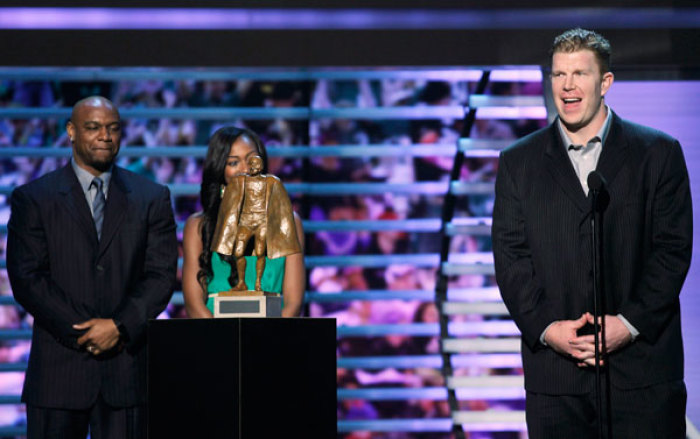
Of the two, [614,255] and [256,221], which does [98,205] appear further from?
[614,255]

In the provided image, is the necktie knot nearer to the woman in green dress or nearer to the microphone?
the woman in green dress

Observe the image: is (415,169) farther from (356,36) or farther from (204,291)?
(204,291)

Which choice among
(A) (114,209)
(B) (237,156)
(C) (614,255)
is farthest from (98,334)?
(C) (614,255)

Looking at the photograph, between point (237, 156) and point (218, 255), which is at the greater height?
point (237, 156)

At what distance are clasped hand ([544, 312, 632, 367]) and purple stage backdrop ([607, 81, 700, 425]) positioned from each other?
228 centimetres

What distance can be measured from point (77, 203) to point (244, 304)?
100 centimetres

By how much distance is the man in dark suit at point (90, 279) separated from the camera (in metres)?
3.74

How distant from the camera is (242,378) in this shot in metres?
3.21

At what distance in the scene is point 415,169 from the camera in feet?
24.4

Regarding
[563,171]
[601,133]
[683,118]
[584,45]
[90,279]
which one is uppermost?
[683,118]

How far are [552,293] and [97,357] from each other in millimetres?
1722

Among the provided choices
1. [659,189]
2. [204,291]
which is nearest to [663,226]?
[659,189]

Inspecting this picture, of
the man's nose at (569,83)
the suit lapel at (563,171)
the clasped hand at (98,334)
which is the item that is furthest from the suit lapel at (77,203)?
the man's nose at (569,83)

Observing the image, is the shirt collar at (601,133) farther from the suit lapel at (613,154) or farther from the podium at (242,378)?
the podium at (242,378)
